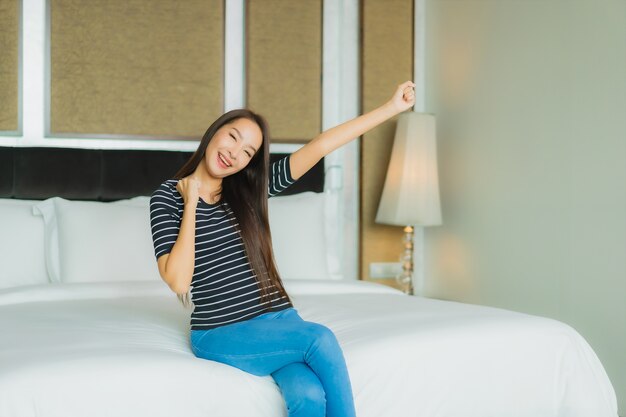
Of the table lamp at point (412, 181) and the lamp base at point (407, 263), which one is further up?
the table lamp at point (412, 181)

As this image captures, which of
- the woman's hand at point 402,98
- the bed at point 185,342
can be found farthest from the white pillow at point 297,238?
the woman's hand at point 402,98

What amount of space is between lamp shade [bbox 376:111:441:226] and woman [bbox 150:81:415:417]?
1.69m

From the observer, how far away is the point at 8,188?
3.46m

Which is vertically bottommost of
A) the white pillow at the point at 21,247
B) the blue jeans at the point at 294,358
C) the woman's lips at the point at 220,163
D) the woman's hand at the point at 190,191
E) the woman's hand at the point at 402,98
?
the blue jeans at the point at 294,358

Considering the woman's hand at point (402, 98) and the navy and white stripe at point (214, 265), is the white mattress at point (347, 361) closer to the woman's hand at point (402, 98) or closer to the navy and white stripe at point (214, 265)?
the navy and white stripe at point (214, 265)

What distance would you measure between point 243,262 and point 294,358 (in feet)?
1.25

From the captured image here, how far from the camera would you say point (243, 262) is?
2152 millimetres

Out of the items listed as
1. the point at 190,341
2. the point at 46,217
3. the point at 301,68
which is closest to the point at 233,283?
the point at 190,341

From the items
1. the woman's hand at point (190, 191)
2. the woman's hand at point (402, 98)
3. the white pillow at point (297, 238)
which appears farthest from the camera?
the white pillow at point (297, 238)

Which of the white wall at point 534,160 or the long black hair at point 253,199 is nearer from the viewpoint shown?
the long black hair at point 253,199

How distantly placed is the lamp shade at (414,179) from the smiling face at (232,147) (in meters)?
1.95

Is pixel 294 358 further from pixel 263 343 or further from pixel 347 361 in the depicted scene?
pixel 347 361

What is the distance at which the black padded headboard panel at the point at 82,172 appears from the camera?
3.49 meters

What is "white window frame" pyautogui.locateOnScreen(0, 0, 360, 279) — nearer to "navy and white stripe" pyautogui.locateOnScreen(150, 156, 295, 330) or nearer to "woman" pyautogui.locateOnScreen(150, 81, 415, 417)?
"woman" pyautogui.locateOnScreen(150, 81, 415, 417)
